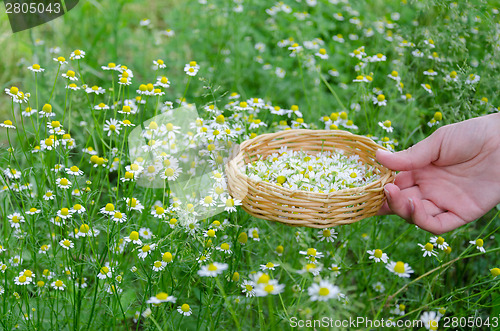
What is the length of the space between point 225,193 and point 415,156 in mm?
515

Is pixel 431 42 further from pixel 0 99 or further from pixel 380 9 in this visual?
pixel 0 99

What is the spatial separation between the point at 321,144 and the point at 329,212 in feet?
1.31

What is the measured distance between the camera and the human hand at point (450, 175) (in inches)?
54.7

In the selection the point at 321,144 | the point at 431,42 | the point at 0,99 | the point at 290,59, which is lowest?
the point at 0,99

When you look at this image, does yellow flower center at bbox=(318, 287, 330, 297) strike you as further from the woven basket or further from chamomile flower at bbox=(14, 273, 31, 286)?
chamomile flower at bbox=(14, 273, 31, 286)

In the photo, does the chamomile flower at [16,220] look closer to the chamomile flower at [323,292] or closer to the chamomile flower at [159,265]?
the chamomile flower at [159,265]

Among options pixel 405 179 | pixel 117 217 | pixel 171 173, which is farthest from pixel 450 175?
pixel 117 217

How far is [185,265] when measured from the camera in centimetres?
129

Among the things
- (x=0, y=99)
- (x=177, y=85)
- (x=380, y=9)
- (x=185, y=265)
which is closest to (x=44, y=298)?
(x=185, y=265)

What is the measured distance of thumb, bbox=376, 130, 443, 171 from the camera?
1.38 metres

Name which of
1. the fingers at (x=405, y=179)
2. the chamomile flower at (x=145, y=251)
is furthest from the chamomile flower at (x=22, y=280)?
the fingers at (x=405, y=179)

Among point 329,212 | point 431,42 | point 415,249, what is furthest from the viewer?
point 431,42

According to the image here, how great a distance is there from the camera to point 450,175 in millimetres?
1503

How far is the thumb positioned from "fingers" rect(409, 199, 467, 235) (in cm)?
10
